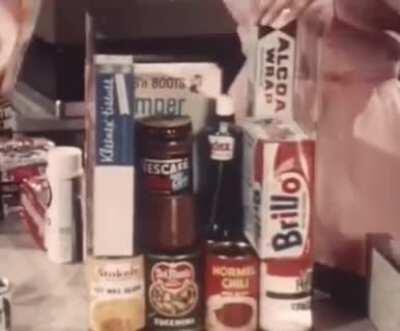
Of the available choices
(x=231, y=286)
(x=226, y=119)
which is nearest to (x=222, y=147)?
(x=226, y=119)

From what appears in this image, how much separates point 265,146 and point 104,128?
0.49ft

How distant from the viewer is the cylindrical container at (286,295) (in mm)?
937

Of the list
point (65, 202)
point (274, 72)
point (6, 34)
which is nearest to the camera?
point (6, 34)

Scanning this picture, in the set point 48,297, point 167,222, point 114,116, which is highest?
point 114,116

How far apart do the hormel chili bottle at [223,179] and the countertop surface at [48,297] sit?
0.15m

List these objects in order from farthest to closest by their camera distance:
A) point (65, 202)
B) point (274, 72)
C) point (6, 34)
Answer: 1. point (65, 202)
2. point (274, 72)
3. point (6, 34)

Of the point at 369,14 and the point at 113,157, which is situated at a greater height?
the point at 369,14

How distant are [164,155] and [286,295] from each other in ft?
0.59

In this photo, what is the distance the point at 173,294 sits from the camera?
3.13 ft

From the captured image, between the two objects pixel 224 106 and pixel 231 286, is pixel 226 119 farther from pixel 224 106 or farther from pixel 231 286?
pixel 231 286

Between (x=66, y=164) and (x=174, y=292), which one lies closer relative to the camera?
(x=174, y=292)

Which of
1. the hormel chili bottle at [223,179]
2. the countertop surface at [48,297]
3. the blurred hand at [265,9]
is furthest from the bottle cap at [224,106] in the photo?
the countertop surface at [48,297]

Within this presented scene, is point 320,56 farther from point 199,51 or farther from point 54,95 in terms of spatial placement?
point 54,95

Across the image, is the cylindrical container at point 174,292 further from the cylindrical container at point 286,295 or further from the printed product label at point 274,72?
the printed product label at point 274,72
